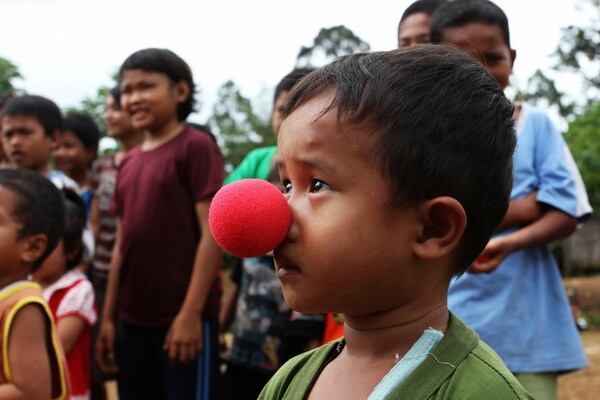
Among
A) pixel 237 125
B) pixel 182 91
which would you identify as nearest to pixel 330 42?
pixel 237 125

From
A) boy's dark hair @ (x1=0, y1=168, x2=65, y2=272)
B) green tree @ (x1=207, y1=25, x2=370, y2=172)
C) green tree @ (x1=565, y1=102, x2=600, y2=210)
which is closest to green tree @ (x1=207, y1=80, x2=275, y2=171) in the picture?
green tree @ (x1=207, y1=25, x2=370, y2=172)

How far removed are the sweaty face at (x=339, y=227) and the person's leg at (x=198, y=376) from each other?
2305mm

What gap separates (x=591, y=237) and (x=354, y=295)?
18.0m

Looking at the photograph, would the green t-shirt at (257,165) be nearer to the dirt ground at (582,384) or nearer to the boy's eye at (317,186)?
the boy's eye at (317,186)

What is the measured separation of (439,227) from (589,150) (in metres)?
12.1

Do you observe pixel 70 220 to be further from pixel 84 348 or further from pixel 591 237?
pixel 591 237

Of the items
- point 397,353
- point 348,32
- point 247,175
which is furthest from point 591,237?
point 397,353

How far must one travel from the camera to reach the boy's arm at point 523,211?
2525 millimetres

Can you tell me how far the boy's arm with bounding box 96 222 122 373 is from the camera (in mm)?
3904

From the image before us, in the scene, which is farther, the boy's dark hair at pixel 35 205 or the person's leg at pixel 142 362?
the person's leg at pixel 142 362

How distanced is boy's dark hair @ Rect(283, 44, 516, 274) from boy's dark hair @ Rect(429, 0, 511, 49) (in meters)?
1.20

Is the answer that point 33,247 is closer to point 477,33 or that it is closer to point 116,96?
point 477,33

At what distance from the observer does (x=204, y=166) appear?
3.54 meters

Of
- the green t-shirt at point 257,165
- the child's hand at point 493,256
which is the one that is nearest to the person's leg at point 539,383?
the child's hand at point 493,256
